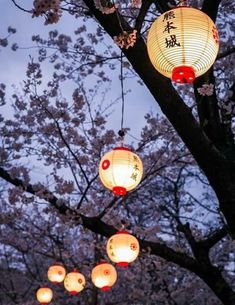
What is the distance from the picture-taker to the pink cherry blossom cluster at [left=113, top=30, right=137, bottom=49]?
14.3 feet

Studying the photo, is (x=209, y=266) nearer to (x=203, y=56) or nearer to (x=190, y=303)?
(x=203, y=56)

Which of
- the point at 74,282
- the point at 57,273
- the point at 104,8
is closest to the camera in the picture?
the point at 104,8

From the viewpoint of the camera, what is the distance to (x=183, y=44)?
404 centimetres

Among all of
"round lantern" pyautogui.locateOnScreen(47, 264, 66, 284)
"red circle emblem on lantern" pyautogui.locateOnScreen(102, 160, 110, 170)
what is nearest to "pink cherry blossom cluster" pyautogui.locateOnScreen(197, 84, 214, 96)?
"red circle emblem on lantern" pyautogui.locateOnScreen(102, 160, 110, 170)

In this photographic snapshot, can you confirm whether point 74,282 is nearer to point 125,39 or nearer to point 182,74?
point 125,39

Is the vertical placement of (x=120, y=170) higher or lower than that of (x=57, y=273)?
lower

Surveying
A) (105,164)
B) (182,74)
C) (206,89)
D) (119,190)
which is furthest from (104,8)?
(119,190)

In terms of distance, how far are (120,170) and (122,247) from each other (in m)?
2.05

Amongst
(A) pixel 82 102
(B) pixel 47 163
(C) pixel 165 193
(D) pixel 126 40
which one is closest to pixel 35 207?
(C) pixel 165 193

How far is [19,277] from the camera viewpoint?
2206 centimetres

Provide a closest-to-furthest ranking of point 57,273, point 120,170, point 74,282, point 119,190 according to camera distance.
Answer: point 120,170
point 119,190
point 74,282
point 57,273

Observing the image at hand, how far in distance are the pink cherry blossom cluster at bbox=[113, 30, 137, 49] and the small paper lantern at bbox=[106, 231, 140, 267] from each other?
3914 mm

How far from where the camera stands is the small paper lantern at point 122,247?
739 centimetres

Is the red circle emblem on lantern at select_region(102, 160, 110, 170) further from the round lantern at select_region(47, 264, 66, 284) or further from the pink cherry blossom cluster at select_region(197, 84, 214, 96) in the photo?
the round lantern at select_region(47, 264, 66, 284)
